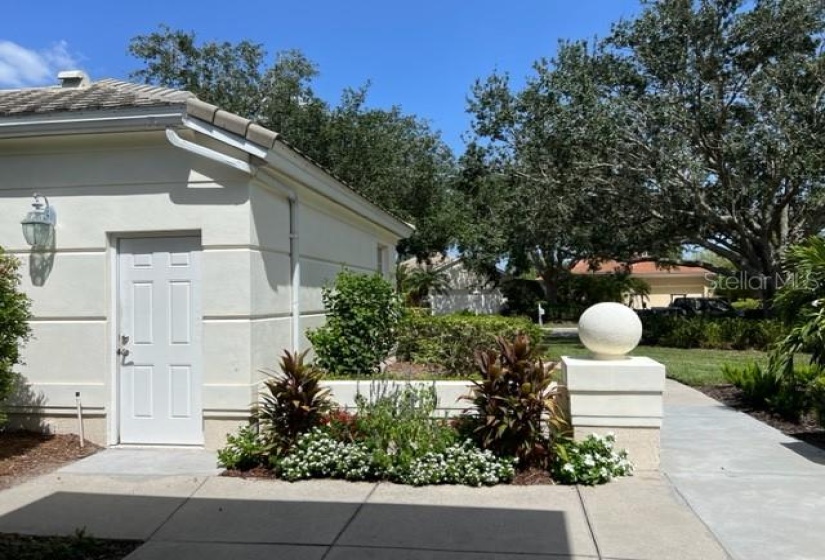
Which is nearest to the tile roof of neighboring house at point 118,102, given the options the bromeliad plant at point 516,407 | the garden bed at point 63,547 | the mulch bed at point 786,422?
the bromeliad plant at point 516,407

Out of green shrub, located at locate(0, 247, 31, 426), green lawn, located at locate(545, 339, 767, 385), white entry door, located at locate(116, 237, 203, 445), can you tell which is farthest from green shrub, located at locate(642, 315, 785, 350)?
green shrub, located at locate(0, 247, 31, 426)

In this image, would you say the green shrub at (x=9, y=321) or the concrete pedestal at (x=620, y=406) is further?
the green shrub at (x=9, y=321)

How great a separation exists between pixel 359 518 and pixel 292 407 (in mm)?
1661

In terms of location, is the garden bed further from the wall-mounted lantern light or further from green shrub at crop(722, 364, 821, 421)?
green shrub at crop(722, 364, 821, 421)

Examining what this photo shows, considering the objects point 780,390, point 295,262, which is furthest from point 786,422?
point 295,262

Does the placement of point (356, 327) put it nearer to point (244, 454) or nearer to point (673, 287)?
point (244, 454)

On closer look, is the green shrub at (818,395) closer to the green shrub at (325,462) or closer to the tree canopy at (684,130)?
the green shrub at (325,462)

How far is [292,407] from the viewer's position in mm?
6535

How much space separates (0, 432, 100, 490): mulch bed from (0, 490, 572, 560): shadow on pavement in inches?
36.3

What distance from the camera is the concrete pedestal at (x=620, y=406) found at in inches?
249

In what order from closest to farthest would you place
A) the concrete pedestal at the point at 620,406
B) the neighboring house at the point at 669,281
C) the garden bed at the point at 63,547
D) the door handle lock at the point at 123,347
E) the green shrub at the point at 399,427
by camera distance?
the garden bed at the point at 63,547, the green shrub at the point at 399,427, the concrete pedestal at the point at 620,406, the door handle lock at the point at 123,347, the neighboring house at the point at 669,281

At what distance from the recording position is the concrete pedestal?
6.32 m

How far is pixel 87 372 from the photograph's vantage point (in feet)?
24.2

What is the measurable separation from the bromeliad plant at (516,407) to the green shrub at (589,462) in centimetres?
22
